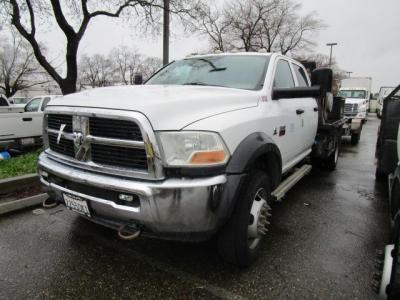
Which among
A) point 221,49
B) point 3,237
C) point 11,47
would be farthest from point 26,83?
point 3,237

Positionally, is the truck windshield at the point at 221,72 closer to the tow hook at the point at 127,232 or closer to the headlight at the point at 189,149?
the headlight at the point at 189,149

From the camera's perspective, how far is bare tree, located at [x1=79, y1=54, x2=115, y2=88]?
48466mm

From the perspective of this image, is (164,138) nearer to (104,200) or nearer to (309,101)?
(104,200)

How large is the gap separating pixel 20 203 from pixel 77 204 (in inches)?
79.0

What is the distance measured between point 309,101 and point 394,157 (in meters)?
1.32

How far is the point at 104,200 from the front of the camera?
2.30 m

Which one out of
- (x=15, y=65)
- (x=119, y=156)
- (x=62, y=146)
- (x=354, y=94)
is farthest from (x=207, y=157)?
(x=15, y=65)

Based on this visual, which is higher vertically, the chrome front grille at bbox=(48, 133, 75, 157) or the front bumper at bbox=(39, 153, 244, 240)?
the chrome front grille at bbox=(48, 133, 75, 157)

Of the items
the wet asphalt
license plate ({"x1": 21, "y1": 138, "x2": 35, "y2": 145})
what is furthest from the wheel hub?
license plate ({"x1": 21, "y1": 138, "x2": 35, "y2": 145})

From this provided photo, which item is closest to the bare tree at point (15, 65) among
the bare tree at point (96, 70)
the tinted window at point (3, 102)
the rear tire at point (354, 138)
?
the bare tree at point (96, 70)

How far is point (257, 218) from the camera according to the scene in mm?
2664

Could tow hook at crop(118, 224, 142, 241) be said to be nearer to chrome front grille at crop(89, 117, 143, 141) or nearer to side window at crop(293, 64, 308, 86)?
chrome front grille at crop(89, 117, 143, 141)

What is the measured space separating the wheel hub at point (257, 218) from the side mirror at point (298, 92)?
1.00m

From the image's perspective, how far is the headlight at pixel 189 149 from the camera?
2.13 m
